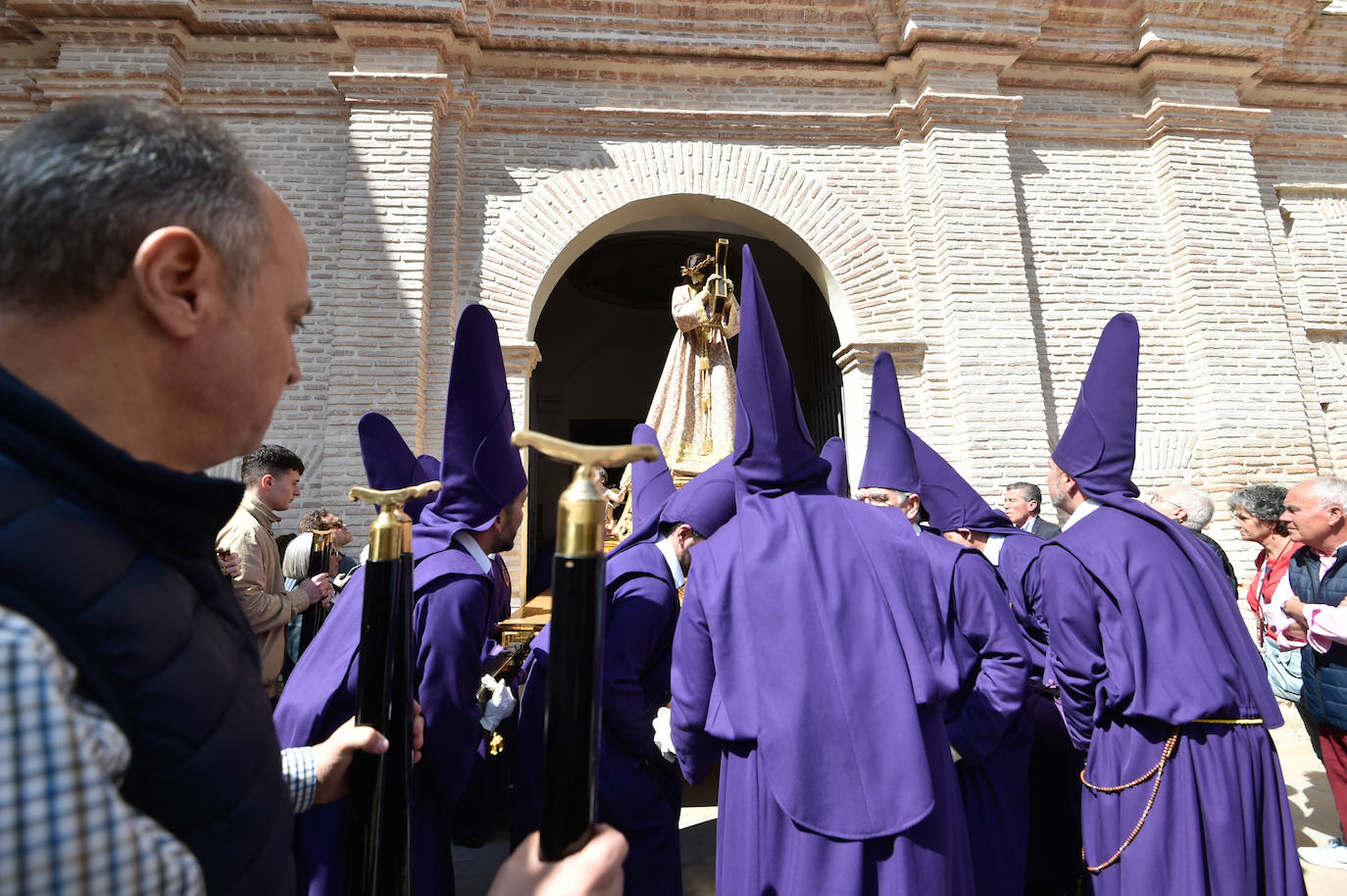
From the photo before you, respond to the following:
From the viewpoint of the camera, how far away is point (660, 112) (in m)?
7.18

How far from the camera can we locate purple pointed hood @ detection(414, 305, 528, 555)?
7.55 feet

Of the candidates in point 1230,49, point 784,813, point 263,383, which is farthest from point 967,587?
point 1230,49

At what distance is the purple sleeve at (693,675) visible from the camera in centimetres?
213

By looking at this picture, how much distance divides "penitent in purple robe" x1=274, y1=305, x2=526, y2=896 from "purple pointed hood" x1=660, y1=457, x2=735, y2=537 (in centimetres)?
70

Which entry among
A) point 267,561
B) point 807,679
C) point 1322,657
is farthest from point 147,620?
point 1322,657

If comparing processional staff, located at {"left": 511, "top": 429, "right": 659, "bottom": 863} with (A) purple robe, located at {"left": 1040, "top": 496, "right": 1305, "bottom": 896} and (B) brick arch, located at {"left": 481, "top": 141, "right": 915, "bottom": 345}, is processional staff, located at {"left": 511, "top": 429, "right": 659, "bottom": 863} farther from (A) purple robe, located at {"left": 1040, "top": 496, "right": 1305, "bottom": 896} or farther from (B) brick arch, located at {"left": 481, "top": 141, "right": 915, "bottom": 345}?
(B) brick arch, located at {"left": 481, "top": 141, "right": 915, "bottom": 345}

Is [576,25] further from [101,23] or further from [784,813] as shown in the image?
[784,813]

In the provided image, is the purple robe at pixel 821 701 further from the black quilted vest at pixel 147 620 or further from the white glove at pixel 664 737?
the black quilted vest at pixel 147 620

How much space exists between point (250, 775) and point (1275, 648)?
4973mm

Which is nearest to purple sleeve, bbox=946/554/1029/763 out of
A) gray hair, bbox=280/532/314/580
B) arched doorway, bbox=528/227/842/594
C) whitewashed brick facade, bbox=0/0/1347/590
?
gray hair, bbox=280/532/314/580

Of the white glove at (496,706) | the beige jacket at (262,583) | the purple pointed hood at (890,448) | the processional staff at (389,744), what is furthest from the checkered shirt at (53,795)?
the purple pointed hood at (890,448)

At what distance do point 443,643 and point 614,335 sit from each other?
42.3ft

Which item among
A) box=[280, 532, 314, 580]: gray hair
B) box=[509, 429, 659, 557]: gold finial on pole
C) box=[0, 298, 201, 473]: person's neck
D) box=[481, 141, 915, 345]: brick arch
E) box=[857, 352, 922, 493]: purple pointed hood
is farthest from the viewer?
box=[481, 141, 915, 345]: brick arch

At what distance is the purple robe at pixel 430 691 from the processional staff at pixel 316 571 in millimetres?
2236
